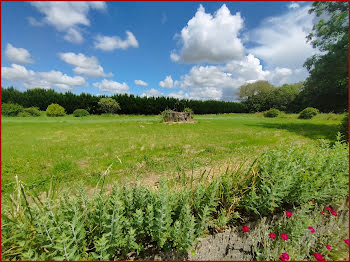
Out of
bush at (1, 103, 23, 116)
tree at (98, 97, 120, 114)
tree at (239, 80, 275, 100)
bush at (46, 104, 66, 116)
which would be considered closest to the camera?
bush at (1, 103, 23, 116)

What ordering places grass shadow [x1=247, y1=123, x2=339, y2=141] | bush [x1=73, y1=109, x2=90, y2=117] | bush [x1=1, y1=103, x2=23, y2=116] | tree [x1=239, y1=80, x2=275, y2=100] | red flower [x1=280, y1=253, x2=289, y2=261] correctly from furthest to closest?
1. tree [x1=239, y1=80, x2=275, y2=100]
2. bush [x1=73, y1=109, x2=90, y2=117]
3. bush [x1=1, y1=103, x2=23, y2=116]
4. grass shadow [x1=247, y1=123, x2=339, y2=141]
5. red flower [x1=280, y1=253, x2=289, y2=261]

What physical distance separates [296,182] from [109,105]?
91.0 ft

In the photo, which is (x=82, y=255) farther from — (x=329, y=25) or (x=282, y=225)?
(x=329, y=25)

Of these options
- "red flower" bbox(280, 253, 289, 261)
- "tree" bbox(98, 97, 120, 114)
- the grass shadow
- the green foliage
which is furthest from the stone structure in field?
"red flower" bbox(280, 253, 289, 261)

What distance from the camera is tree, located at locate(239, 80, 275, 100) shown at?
4923cm

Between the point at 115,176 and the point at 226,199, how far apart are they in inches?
114

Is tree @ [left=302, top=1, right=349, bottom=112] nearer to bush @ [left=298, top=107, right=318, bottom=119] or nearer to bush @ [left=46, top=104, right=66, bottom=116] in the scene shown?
bush @ [left=298, top=107, right=318, bottom=119]

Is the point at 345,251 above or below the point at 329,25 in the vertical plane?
below

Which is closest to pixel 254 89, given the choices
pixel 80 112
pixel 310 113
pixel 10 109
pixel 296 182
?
pixel 310 113

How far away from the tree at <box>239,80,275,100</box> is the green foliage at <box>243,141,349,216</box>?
175 feet

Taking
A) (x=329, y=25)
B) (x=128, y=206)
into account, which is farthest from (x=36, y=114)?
(x=329, y=25)

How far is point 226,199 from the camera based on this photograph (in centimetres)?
201

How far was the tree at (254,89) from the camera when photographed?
49228mm

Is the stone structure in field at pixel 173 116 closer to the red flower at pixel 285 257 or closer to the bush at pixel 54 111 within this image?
the red flower at pixel 285 257
